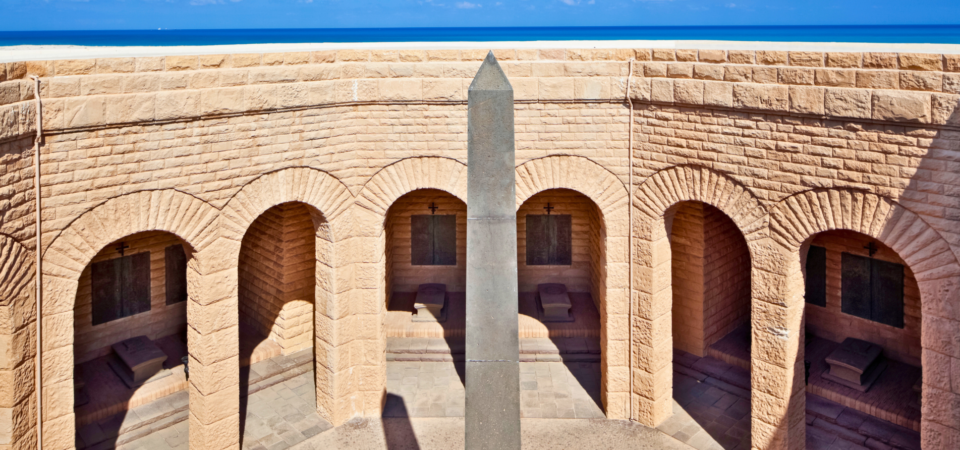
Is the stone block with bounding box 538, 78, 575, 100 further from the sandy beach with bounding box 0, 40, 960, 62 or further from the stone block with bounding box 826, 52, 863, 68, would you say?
the stone block with bounding box 826, 52, 863, 68

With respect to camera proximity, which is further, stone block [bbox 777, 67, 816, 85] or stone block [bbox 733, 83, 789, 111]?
stone block [bbox 733, 83, 789, 111]

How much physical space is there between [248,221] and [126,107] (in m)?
1.87

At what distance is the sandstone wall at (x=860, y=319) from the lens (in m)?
11.0

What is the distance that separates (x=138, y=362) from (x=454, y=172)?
5385 mm

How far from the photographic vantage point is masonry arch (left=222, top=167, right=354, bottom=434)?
9.00 metres

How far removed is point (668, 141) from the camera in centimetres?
935

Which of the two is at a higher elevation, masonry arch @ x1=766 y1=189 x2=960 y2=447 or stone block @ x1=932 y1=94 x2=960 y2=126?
stone block @ x1=932 y1=94 x2=960 y2=126

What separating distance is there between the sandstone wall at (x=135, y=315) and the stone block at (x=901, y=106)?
384 inches

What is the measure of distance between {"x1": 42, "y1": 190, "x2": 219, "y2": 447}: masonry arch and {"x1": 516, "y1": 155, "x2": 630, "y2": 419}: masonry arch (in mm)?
4302

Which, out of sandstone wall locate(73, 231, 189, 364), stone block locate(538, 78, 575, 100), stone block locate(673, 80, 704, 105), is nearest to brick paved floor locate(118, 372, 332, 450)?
sandstone wall locate(73, 231, 189, 364)

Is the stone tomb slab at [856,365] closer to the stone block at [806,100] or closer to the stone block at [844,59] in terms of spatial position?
the stone block at [806,100]

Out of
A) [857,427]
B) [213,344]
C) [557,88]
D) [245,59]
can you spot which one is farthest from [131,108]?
[857,427]

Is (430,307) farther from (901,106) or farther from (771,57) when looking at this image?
(901,106)

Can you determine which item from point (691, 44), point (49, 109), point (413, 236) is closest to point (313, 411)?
point (413, 236)
